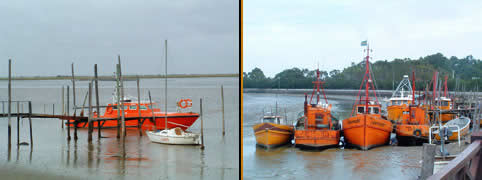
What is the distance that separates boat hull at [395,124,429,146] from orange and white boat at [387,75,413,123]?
1.23 feet

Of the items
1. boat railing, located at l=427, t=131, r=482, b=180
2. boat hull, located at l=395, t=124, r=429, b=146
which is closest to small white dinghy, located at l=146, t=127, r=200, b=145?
boat hull, located at l=395, t=124, r=429, b=146

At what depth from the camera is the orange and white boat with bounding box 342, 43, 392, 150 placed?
598 centimetres

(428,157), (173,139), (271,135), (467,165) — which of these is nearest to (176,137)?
(173,139)

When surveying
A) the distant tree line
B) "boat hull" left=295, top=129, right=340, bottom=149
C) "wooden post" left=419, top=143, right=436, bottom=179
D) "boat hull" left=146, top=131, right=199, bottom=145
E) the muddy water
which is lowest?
the muddy water

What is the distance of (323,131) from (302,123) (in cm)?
39

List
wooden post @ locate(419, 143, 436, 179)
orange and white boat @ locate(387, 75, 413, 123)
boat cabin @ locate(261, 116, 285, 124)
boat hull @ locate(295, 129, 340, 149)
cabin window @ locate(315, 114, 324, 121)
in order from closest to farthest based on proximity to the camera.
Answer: wooden post @ locate(419, 143, 436, 179)
boat cabin @ locate(261, 116, 285, 124)
boat hull @ locate(295, 129, 340, 149)
cabin window @ locate(315, 114, 324, 121)
orange and white boat @ locate(387, 75, 413, 123)

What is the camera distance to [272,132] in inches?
179

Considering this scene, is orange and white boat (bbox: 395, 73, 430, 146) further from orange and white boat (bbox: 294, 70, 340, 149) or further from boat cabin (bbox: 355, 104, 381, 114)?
orange and white boat (bbox: 294, 70, 340, 149)

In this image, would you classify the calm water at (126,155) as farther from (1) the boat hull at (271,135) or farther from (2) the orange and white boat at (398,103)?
(2) the orange and white boat at (398,103)

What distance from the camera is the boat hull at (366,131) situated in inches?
235

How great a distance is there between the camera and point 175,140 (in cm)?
641

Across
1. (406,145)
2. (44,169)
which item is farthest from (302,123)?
(44,169)

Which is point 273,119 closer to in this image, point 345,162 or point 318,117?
point 318,117

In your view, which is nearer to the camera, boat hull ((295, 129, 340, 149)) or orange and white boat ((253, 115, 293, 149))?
orange and white boat ((253, 115, 293, 149))
